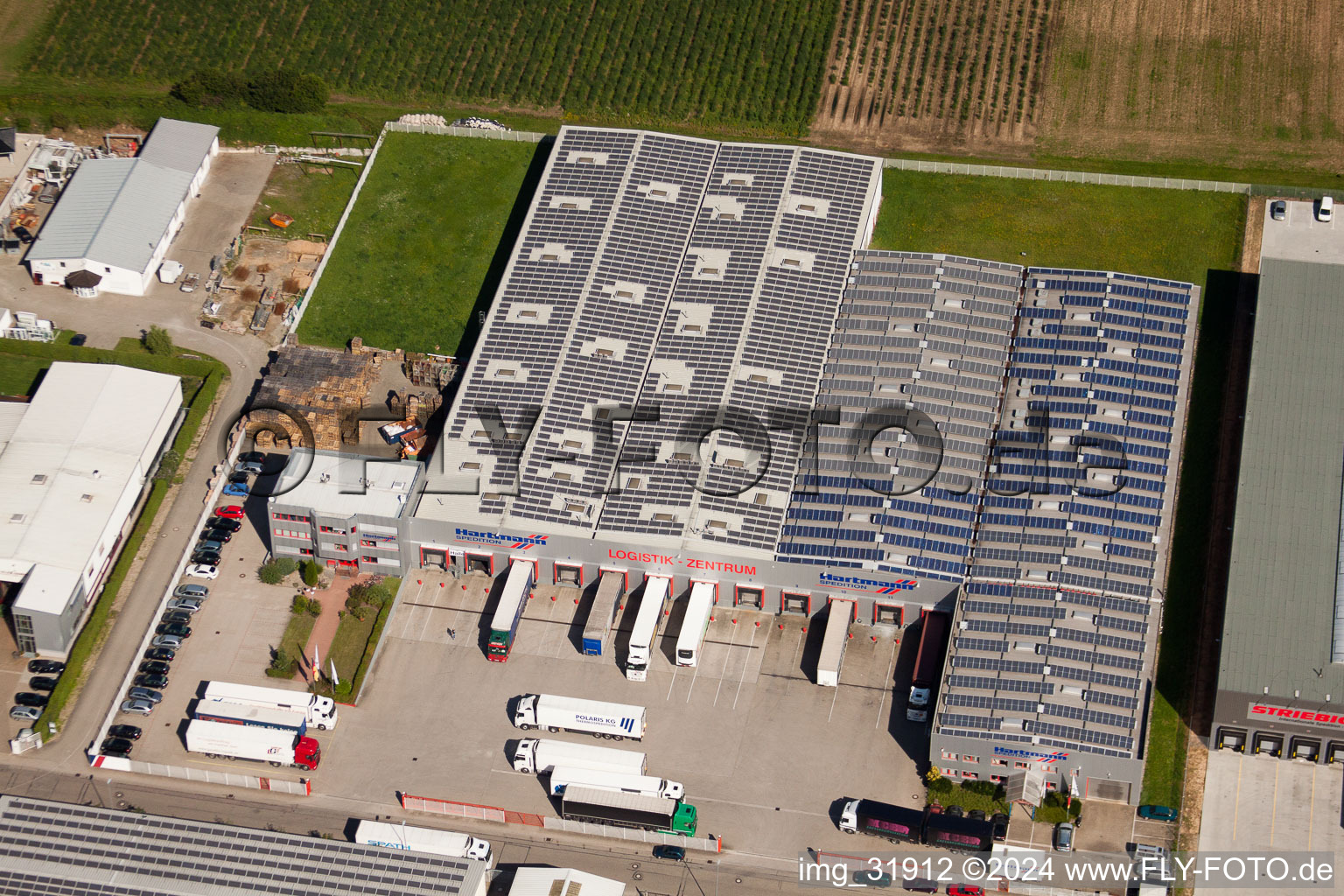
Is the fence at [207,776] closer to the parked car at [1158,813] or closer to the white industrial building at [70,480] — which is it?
the white industrial building at [70,480]

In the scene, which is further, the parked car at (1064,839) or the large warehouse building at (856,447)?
the large warehouse building at (856,447)

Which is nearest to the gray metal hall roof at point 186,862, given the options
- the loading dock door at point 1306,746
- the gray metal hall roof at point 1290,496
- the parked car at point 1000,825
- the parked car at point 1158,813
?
the parked car at point 1000,825

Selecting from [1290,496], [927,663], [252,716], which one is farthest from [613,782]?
[1290,496]

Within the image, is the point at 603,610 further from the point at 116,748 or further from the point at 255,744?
the point at 116,748

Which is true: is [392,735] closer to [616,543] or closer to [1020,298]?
[616,543]

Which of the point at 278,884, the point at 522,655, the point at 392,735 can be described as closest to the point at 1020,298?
the point at 522,655
